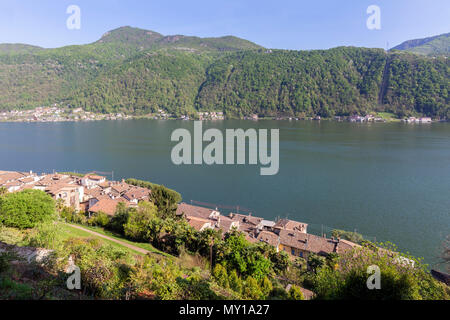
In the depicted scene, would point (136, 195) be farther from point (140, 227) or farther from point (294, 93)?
point (294, 93)

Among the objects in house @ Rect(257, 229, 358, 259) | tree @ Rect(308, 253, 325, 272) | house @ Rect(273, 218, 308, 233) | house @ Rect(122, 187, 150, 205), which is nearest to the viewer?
tree @ Rect(308, 253, 325, 272)

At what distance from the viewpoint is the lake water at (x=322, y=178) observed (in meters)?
27.7

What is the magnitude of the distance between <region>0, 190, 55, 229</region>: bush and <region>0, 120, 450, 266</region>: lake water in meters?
20.8

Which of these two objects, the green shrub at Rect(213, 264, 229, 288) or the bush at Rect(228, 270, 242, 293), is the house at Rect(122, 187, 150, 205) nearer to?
the green shrub at Rect(213, 264, 229, 288)

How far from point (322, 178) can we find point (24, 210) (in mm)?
41281

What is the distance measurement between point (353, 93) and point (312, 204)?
16837cm

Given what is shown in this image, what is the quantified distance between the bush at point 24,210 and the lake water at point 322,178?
20770 millimetres

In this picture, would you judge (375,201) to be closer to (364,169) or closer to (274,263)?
(364,169)

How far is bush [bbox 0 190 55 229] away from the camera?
13648mm

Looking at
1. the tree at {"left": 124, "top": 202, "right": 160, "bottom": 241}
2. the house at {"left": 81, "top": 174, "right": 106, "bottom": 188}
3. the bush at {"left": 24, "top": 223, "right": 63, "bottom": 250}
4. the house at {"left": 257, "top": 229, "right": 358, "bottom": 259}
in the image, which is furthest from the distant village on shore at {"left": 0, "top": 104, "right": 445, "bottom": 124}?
the bush at {"left": 24, "top": 223, "right": 63, "bottom": 250}

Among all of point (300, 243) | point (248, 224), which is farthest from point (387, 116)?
point (300, 243)

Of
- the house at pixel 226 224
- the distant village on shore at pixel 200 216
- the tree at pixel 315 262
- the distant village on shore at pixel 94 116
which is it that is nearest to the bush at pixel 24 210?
the distant village on shore at pixel 200 216

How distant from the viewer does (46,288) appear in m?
6.52
